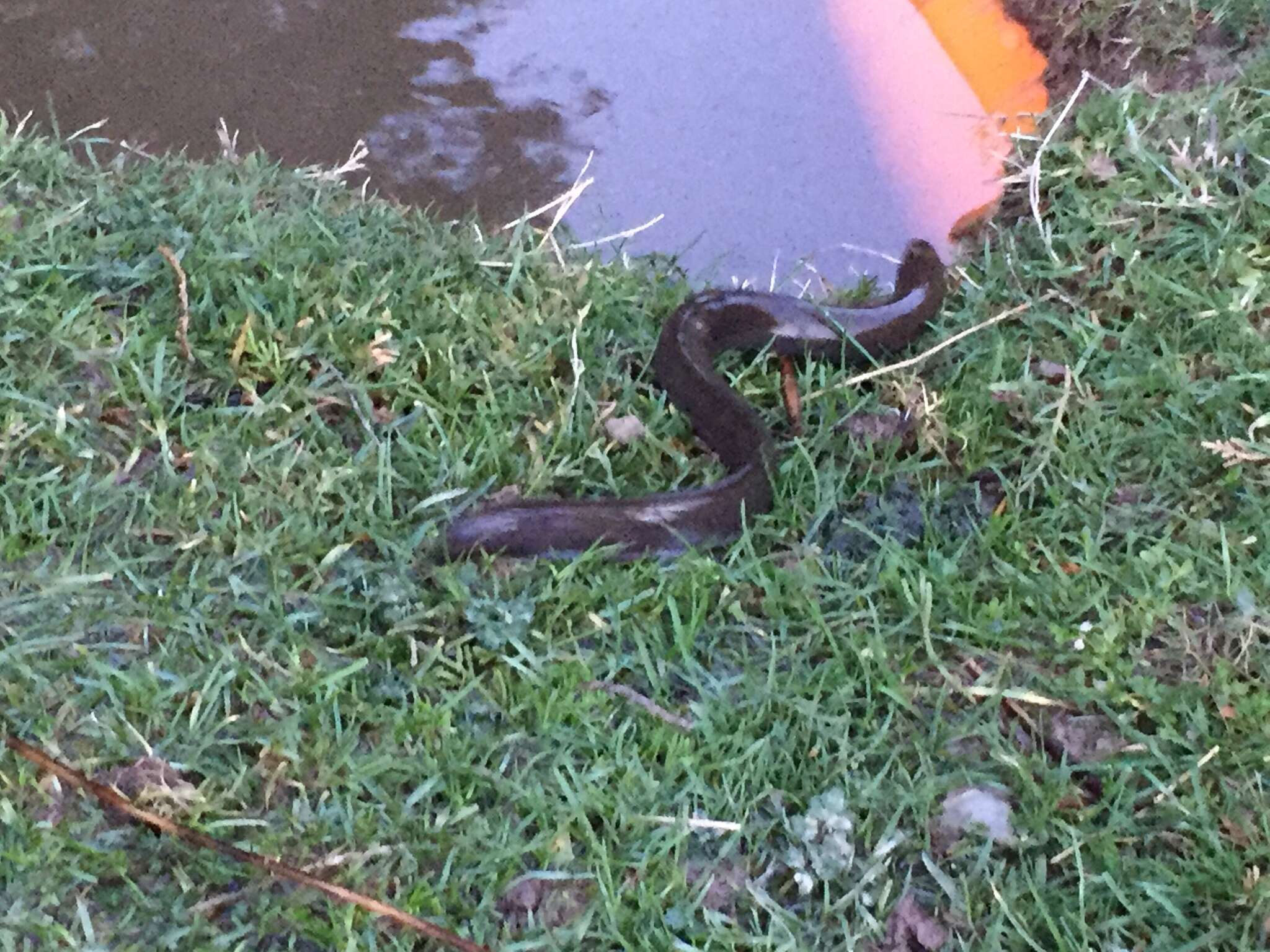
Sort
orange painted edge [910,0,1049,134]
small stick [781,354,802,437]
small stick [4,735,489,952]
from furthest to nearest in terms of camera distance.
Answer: orange painted edge [910,0,1049,134], small stick [781,354,802,437], small stick [4,735,489,952]

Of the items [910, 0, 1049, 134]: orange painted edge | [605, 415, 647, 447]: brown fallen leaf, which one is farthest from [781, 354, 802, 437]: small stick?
[910, 0, 1049, 134]: orange painted edge

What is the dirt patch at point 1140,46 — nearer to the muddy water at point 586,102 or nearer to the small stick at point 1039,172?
the small stick at point 1039,172

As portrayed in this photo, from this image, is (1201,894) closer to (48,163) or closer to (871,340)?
(871,340)

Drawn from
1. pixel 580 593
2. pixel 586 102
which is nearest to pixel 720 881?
pixel 580 593

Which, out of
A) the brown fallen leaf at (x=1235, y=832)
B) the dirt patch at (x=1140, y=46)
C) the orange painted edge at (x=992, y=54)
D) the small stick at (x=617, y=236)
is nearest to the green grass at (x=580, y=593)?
the brown fallen leaf at (x=1235, y=832)

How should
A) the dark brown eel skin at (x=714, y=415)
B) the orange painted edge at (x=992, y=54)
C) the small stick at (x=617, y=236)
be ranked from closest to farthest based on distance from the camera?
the dark brown eel skin at (x=714, y=415)
the small stick at (x=617, y=236)
the orange painted edge at (x=992, y=54)

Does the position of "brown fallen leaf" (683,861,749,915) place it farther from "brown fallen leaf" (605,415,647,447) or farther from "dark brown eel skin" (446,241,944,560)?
"brown fallen leaf" (605,415,647,447)
